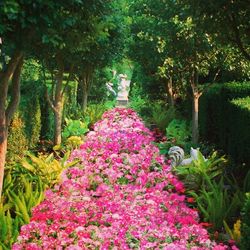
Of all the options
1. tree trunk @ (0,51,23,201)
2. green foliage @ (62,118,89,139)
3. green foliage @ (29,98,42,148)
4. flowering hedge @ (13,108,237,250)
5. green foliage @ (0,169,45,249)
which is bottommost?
flowering hedge @ (13,108,237,250)

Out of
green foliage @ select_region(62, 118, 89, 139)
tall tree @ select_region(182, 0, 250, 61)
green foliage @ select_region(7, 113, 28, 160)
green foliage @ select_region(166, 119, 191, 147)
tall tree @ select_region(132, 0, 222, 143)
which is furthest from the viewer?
green foliage @ select_region(62, 118, 89, 139)

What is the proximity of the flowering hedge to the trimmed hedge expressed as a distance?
1.48m

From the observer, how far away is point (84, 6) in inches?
182

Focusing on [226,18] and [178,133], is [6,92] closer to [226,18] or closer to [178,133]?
[226,18]

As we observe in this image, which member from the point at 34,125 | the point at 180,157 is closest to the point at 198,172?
the point at 180,157

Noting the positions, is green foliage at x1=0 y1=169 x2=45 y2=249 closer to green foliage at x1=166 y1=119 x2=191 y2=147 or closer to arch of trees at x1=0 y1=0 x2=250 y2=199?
arch of trees at x1=0 y1=0 x2=250 y2=199

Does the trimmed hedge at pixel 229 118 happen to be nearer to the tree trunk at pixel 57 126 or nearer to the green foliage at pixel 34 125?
the tree trunk at pixel 57 126

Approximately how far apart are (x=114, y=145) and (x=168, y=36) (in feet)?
9.74

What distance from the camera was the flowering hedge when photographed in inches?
193

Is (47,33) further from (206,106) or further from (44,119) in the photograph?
(206,106)

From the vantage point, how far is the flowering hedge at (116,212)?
490cm

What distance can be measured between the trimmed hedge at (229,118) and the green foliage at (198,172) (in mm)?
610

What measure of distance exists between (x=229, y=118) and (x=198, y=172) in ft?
7.85

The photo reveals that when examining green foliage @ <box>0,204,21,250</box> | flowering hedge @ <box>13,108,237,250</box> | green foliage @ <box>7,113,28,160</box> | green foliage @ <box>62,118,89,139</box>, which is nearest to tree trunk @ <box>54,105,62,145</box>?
green foliage @ <box>62,118,89,139</box>
